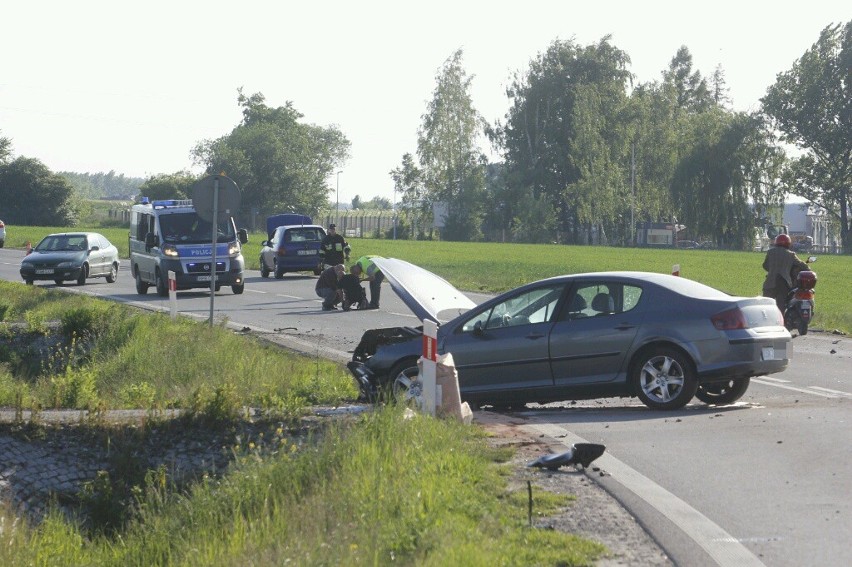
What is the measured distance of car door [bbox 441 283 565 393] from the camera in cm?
1304

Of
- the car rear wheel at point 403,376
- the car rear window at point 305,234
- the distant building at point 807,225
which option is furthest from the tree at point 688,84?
the car rear wheel at point 403,376

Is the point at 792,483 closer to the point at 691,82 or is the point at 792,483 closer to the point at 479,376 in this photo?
the point at 479,376

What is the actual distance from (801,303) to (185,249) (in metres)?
15.7

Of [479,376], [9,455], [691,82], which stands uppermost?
[691,82]

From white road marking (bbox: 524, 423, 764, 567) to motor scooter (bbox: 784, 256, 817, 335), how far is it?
11.8 m

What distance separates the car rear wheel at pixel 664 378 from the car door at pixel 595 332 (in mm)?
221

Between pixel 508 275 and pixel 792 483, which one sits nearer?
pixel 792 483

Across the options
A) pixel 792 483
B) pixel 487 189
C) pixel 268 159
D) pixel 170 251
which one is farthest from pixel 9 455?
pixel 268 159

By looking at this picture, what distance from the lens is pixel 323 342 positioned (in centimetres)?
2056

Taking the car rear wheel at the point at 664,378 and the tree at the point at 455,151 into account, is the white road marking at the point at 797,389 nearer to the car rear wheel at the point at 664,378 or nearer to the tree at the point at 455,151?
the car rear wheel at the point at 664,378

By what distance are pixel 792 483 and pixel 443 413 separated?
308cm

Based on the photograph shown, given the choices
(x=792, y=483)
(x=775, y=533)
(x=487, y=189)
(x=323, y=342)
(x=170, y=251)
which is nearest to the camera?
(x=775, y=533)

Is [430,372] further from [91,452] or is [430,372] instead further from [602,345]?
[91,452]

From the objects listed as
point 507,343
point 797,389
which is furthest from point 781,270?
point 507,343
